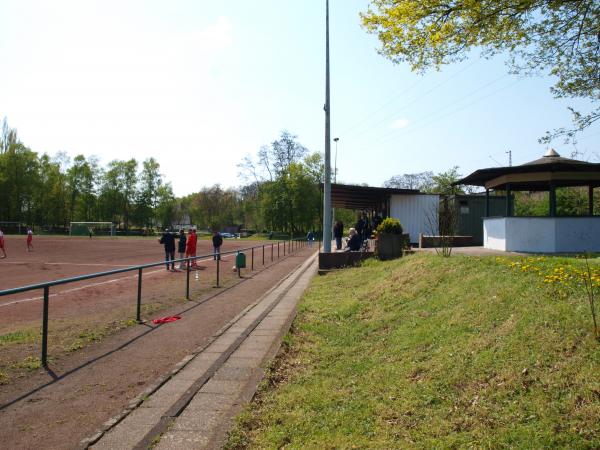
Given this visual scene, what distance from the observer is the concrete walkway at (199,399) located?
12.4 ft

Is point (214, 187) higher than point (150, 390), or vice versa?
point (214, 187)

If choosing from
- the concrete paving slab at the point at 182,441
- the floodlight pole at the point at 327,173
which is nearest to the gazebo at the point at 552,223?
the floodlight pole at the point at 327,173

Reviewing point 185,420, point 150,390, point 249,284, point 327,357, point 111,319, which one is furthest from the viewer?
point 249,284

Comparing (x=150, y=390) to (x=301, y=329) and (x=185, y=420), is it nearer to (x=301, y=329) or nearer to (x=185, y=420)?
(x=185, y=420)

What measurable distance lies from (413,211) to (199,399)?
20221 mm

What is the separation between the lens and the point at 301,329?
770cm

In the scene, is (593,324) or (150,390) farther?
(150,390)

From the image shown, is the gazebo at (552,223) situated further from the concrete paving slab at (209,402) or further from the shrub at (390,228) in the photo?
the concrete paving slab at (209,402)

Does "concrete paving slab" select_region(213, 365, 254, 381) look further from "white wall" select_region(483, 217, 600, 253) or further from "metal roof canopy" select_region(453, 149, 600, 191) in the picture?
"metal roof canopy" select_region(453, 149, 600, 191)

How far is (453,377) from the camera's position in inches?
169

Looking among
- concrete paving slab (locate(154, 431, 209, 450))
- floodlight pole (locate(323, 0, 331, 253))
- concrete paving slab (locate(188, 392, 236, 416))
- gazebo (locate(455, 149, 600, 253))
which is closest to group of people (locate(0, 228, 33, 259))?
floodlight pole (locate(323, 0, 331, 253))

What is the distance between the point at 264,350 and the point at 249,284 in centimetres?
829

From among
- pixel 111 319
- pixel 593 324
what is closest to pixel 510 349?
pixel 593 324

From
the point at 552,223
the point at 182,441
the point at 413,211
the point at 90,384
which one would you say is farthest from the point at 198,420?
the point at 413,211
